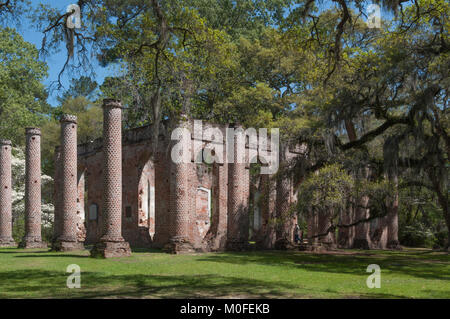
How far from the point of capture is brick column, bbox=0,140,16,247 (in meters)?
26.7

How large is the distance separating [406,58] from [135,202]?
637 inches

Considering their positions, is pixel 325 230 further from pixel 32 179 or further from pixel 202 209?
pixel 32 179

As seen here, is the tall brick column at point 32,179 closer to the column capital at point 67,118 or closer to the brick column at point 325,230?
the column capital at point 67,118

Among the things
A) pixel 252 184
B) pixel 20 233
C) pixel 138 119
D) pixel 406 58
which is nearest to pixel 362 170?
pixel 406 58

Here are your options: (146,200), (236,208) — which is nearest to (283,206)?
(236,208)

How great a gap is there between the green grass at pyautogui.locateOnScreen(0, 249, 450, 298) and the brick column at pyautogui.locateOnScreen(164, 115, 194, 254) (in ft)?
10.00

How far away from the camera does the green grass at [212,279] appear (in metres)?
9.78

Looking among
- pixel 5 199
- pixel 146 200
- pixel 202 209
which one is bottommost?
pixel 202 209

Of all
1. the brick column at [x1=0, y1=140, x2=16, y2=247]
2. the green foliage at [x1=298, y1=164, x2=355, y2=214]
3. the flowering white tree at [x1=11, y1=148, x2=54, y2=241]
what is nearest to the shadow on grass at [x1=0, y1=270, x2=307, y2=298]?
the green foliage at [x1=298, y1=164, x2=355, y2=214]

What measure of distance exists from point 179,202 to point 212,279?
9.21 m

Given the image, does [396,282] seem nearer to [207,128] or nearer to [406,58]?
[406,58]

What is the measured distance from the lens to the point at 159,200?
81.3ft

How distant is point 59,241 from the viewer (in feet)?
71.6

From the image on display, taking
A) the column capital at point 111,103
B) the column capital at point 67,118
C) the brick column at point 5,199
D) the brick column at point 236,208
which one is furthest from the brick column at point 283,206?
the brick column at point 5,199
